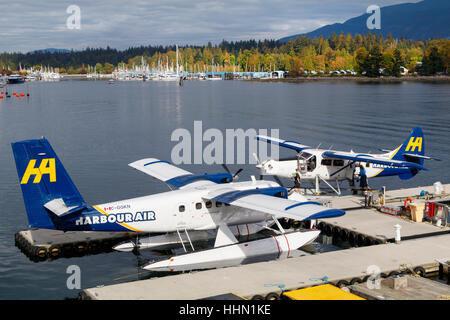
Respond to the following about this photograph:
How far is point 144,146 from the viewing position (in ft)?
183

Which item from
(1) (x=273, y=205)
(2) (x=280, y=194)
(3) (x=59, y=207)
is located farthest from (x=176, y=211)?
(3) (x=59, y=207)

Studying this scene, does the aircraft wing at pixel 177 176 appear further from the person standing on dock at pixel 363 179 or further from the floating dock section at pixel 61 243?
the person standing on dock at pixel 363 179

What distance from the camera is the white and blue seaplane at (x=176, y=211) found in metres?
18.3

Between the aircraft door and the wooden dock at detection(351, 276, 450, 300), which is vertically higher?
the aircraft door

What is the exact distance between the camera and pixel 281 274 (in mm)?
17375

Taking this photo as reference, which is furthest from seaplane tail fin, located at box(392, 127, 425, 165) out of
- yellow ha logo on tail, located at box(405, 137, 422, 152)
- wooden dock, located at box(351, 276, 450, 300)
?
wooden dock, located at box(351, 276, 450, 300)

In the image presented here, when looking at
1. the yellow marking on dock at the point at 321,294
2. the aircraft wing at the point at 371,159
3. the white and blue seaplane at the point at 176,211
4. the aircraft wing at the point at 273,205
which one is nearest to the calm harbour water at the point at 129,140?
the white and blue seaplane at the point at 176,211

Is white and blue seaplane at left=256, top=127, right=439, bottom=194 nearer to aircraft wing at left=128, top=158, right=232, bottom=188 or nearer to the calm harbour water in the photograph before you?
aircraft wing at left=128, top=158, right=232, bottom=188

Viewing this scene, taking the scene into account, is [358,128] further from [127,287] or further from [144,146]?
[127,287]

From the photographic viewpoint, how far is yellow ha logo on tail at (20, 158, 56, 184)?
18.2 meters

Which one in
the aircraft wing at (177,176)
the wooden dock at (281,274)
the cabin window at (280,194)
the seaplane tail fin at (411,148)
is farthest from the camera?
the seaplane tail fin at (411,148)

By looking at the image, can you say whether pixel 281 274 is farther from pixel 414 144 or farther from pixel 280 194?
pixel 414 144

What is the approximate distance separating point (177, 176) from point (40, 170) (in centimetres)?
755
